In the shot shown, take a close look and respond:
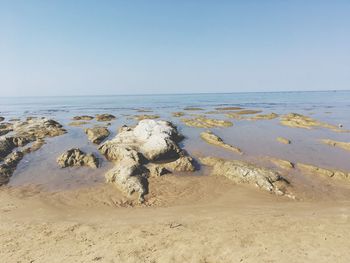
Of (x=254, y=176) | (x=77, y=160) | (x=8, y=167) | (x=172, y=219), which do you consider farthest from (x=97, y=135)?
(x=172, y=219)

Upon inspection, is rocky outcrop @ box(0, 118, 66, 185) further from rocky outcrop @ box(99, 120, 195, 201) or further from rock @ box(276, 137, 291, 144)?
rock @ box(276, 137, 291, 144)

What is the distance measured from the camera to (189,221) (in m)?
10.4

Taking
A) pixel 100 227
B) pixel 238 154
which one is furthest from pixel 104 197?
pixel 238 154

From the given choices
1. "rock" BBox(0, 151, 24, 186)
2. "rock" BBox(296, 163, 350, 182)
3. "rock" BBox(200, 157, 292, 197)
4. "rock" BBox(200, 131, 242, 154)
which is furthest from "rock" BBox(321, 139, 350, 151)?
"rock" BBox(0, 151, 24, 186)

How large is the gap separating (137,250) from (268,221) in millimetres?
5097

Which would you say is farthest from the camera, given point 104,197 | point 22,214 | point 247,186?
point 247,186

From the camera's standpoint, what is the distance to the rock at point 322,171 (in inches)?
623

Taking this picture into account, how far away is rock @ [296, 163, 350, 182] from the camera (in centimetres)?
1584

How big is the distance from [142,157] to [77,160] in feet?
15.4

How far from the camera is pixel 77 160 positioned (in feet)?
62.0

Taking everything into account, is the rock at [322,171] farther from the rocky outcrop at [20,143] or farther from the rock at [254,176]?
the rocky outcrop at [20,143]

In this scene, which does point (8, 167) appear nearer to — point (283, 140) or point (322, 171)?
point (322, 171)

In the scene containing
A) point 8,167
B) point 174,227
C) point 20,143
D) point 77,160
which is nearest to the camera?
point 174,227

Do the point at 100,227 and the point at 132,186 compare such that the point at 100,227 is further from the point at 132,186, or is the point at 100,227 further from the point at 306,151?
the point at 306,151
